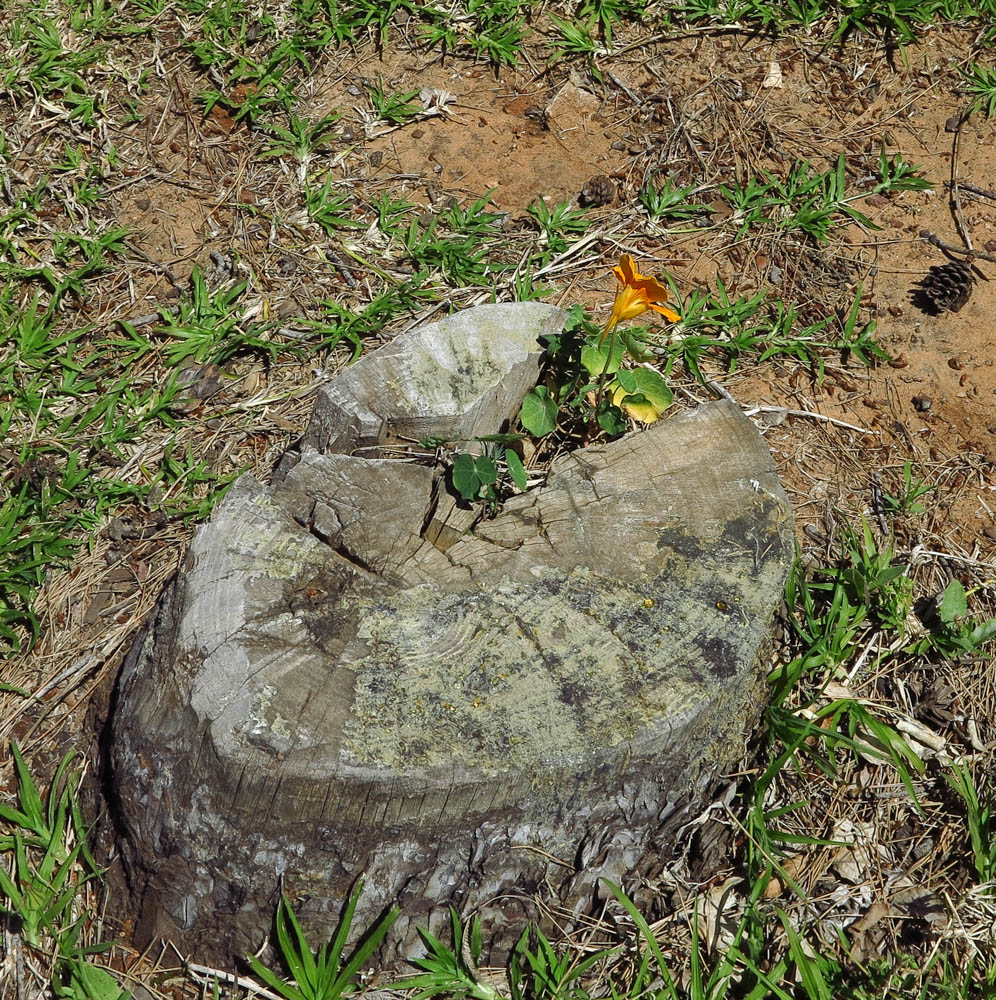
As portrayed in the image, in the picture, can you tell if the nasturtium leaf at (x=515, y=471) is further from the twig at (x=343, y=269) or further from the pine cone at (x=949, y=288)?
the pine cone at (x=949, y=288)

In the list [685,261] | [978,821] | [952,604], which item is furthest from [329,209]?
[978,821]

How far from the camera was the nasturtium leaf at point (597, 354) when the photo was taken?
8.15 feet

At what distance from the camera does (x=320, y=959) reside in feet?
6.34

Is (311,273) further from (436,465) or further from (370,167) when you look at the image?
(436,465)

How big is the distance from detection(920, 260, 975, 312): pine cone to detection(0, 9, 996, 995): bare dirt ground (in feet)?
0.14

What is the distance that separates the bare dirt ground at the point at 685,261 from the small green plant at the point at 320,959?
40 cm

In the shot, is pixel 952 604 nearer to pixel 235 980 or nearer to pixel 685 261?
pixel 685 261

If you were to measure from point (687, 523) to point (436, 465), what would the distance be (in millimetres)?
637

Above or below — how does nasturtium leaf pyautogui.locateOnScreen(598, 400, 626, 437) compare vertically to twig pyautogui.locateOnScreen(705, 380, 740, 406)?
above

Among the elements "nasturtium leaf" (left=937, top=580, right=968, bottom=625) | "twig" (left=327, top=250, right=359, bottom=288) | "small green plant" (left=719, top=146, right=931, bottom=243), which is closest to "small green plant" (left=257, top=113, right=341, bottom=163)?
"twig" (left=327, top=250, right=359, bottom=288)

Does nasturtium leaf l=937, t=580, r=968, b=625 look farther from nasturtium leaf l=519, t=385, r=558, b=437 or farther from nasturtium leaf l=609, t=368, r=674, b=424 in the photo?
nasturtium leaf l=519, t=385, r=558, b=437

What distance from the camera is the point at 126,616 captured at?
262 centimetres

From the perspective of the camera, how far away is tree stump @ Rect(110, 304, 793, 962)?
1.82 m

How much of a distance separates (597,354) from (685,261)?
1126 millimetres
